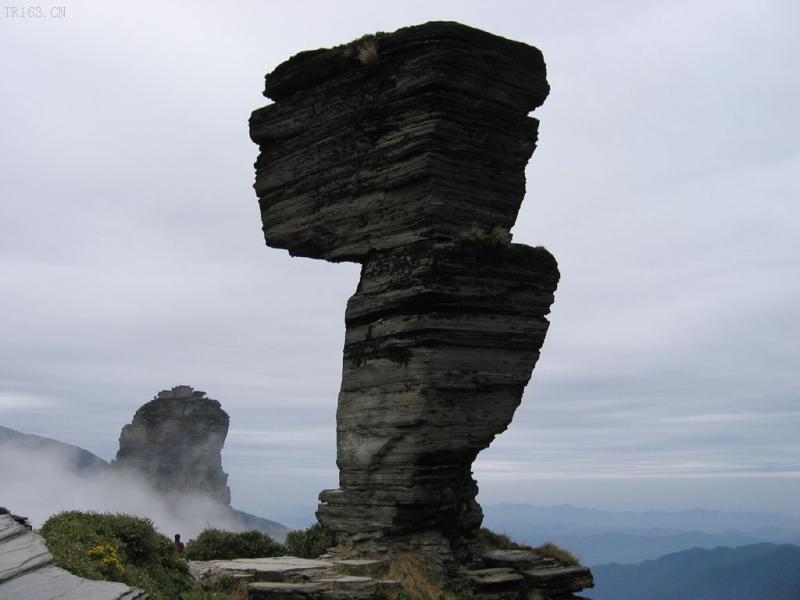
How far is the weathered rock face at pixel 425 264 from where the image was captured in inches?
906

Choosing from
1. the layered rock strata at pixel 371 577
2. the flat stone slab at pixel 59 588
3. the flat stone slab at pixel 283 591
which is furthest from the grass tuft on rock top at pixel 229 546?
the flat stone slab at pixel 59 588

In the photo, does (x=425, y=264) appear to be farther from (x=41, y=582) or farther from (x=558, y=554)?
(x=41, y=582)

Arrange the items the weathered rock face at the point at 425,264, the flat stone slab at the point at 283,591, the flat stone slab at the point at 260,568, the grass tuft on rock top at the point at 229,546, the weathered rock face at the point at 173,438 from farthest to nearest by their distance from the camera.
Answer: the weathered rock face at the point at 173,438
the grass tuft on rock top at the point at 229,546
the weathered rock face at the point at 425,264
the flat stone slab at the point at 260,568
the flat stone slab at the point at 283,591

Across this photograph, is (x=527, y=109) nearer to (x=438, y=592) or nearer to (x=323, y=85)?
(x=323, y=85)

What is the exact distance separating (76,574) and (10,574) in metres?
1.58

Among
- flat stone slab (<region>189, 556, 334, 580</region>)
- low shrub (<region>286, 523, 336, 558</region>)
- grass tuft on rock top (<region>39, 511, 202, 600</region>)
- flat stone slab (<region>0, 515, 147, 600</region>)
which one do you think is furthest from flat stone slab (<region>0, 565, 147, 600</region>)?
low shrub (<region>286, 523, 336, 558</region>)

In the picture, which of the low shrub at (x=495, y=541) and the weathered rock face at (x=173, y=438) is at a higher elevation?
the weathered rock face at (x=173, y=438)

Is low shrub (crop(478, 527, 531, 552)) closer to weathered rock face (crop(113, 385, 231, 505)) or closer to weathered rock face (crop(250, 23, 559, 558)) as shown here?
weathered rock face (crop(250, 23, 559, 558))

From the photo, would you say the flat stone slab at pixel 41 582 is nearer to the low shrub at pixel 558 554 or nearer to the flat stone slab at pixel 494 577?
the flat stone slab at pixel 494 577

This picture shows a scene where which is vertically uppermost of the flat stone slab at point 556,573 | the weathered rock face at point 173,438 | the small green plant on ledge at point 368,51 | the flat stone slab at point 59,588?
the small green plant on ledge at point 368,51

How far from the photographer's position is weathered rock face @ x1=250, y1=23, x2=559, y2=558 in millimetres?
23000

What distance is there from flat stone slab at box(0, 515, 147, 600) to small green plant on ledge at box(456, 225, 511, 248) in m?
13.9

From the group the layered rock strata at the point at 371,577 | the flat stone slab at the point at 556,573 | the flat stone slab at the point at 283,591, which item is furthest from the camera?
the flat stone slab at the point at 556,573

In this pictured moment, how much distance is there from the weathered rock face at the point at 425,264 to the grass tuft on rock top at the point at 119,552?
5.87 m
